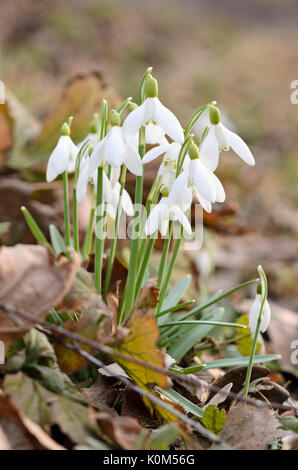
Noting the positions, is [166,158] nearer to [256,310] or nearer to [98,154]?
[98,154]

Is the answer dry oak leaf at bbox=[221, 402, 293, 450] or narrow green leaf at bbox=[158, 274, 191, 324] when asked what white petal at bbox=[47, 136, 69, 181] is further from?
dry oak leaf at bbox=[221, 402, 293, 450]

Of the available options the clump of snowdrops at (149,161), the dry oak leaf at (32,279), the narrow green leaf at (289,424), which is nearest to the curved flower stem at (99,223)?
the clump of snowdrops at (149,161)

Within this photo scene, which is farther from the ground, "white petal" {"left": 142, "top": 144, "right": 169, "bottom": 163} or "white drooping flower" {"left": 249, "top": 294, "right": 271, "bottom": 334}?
"white petal" {"left": 142, "top": 144, "right": 169, "bottom": 163}

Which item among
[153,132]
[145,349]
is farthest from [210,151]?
[145,349]

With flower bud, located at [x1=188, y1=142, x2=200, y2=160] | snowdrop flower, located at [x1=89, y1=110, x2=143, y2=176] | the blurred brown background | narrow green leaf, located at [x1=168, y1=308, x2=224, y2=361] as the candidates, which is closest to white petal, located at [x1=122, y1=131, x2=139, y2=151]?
snowdrop flower, located at [x1=89, y1=110, x2=143, y2=176]

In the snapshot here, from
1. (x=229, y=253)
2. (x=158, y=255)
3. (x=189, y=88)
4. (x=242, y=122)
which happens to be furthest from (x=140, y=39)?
(x=158, y=255)

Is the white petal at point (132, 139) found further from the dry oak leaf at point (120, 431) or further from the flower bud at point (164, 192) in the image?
the dry oak leaf at point (120, 431)
